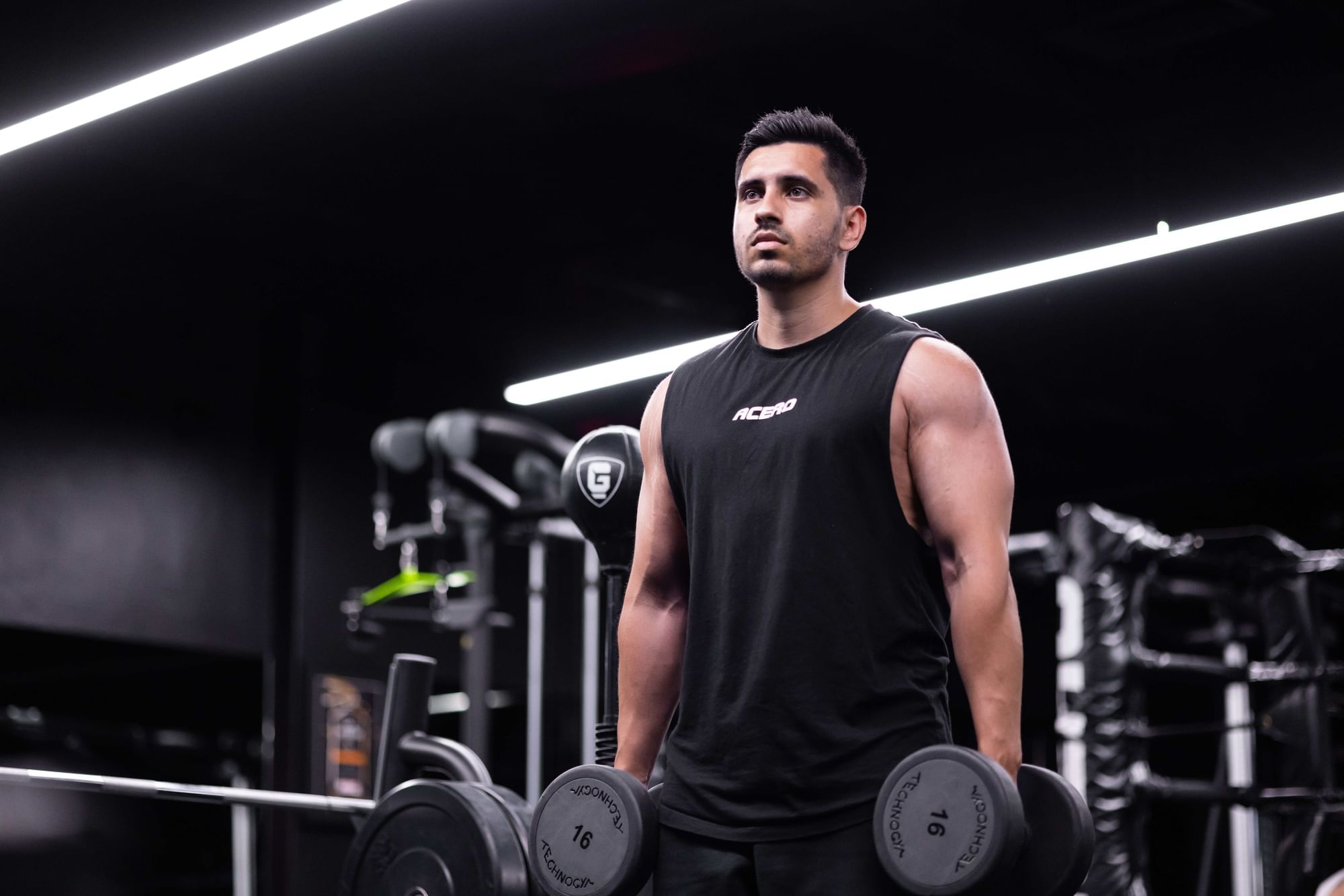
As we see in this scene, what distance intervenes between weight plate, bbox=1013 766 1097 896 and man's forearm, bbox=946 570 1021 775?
3 cm

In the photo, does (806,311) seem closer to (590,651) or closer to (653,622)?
(653,622)

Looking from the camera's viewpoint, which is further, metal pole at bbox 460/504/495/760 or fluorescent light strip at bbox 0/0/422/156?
metal pole at bbox 460/504/495/760

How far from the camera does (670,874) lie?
6.31ft

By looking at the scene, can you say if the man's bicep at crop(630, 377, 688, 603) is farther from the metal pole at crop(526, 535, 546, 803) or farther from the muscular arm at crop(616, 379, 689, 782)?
the metal pole at crop(526, 535, 546, 803)

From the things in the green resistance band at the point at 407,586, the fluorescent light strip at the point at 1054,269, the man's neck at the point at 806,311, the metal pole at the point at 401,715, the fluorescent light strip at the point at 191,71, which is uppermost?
the fluorescent light strip at the point at 191,71

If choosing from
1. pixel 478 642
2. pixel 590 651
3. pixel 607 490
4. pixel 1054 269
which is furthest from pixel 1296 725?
pixel 607 490

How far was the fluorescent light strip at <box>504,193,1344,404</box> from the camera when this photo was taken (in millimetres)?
5602

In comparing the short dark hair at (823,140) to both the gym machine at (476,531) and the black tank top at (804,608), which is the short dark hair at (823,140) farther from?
the gym machine at (476,531)

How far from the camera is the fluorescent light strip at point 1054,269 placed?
5.60 meters

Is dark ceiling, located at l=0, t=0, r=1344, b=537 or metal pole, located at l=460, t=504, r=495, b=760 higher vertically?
dark ceiling, located at l=0, t=0, r=1344, b=537

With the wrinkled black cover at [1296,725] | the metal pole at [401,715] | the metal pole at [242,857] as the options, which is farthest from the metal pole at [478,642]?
the wrinkled black cover at [1296,725]

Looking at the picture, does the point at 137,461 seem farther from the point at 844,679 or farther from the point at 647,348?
the point at 844,679

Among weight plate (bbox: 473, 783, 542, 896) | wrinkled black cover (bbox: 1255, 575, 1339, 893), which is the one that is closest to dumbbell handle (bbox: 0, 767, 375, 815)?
weight plate (bbox: 473, 783, 542, 896)

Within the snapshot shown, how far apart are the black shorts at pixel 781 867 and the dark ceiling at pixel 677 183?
317 cm
